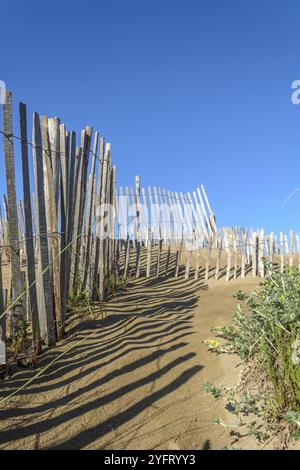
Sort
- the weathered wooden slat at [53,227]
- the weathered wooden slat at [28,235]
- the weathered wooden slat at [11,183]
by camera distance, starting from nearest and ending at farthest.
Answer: the weathered wooden slat at [11,183] → the weathered wooden slat at [28,235] → the weathered wooden slat at [53,227]

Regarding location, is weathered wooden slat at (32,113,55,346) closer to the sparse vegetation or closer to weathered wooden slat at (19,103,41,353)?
weathered wooden slat at (19,103,41,353)

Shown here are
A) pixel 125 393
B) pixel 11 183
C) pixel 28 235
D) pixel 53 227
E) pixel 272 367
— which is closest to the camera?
pixel 272 367

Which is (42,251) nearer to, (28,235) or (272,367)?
(28,235)

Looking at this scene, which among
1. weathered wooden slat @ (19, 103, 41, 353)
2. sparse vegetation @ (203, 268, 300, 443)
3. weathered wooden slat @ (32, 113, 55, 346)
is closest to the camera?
sparse vegetation @ (203, 268, 300, 443)

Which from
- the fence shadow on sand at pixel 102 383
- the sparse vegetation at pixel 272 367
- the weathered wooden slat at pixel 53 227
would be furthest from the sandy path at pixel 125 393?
the weathered wooden slat at pixel 53 227

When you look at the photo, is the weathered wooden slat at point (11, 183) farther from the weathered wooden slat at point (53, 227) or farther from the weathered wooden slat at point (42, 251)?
the weathered wooden slat at point (53, 227)

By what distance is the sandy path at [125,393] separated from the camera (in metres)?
2.51

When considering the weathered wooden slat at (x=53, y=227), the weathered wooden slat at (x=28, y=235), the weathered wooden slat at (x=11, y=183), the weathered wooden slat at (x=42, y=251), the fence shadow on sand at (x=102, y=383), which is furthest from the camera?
the weathered wooden slat at (x=53, y=227)

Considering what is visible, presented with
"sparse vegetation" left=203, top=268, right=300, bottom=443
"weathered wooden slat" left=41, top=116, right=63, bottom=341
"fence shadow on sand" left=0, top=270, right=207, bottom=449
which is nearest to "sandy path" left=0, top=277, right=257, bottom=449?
"fence shadow on sand" left=0, top=270, right=207, bottom=449

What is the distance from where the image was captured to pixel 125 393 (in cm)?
299

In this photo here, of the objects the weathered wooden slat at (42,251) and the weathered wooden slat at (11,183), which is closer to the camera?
the weathered wooden slat at (11,183)

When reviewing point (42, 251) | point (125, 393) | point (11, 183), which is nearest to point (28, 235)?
Result: point (42, 251)

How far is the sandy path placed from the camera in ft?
8.25
